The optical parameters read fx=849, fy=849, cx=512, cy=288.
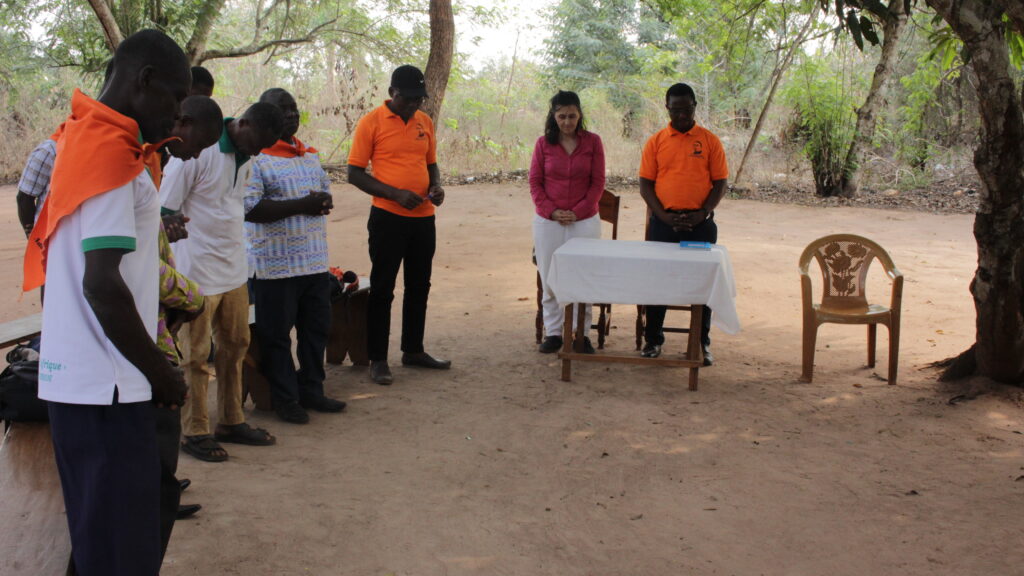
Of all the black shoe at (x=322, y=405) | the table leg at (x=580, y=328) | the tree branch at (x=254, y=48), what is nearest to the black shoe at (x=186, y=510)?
the black shoe at (x=322, y=405)

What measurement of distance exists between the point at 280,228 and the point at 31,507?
7.02ft

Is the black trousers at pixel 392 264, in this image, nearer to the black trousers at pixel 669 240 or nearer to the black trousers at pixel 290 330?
the black trousers at pixel 290 330

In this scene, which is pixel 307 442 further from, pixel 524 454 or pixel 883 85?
pixel 883 85

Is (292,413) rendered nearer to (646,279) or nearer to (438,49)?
(646,279)

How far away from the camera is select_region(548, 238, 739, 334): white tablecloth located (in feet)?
17.7

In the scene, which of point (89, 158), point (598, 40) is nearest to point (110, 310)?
point (89, 158)

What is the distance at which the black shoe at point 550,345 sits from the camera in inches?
255

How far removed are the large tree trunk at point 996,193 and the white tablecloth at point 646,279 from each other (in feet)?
5.13

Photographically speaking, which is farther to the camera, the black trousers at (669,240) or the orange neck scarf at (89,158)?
the black trousers at (669,240)

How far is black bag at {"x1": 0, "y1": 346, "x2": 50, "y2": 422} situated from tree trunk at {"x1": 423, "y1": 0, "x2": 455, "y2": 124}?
8.89 m

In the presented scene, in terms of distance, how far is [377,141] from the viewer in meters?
5.48

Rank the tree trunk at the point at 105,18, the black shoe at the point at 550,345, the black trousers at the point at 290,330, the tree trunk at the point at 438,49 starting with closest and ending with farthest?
the black trousers at the point at 290,330, the black shoe at the point at 550,345, the tree trunk at the point at 105,18, the tree trunk at the point at 438,49

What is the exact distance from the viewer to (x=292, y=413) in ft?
16.0

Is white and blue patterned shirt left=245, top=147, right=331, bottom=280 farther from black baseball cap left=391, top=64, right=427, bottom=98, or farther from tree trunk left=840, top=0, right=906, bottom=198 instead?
tree trunk left=840, top=0, right=906, bottom=198
